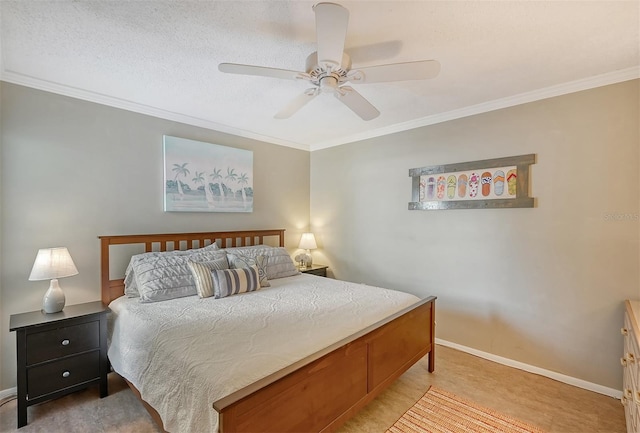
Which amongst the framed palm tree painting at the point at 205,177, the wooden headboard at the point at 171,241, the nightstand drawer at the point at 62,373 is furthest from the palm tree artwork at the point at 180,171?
the nightstand drawer at the point at 62,373

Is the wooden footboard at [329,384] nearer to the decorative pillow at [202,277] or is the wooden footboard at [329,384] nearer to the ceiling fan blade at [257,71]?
the decorative pillow at [202,277]

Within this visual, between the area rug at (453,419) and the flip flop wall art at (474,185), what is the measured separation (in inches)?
69.8

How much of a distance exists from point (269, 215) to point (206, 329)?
2.44 m

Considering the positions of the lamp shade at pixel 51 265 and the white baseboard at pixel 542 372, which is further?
the white baseboard at pixel 542 372

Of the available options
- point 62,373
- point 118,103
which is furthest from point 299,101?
point 62,373

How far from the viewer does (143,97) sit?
9.24ft

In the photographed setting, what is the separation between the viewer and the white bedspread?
1425mm

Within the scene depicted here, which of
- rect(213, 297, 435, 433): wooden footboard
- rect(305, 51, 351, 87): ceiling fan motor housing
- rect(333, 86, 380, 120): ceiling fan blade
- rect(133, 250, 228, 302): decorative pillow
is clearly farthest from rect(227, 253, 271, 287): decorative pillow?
rect(305, 51, 351, 87): ceiling fan motor housing

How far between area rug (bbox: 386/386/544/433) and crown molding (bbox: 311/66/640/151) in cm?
265

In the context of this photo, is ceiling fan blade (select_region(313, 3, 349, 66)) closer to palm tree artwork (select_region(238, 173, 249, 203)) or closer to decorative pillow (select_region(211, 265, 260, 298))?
decorative pillow (select_region(211, 265, 260, 298))

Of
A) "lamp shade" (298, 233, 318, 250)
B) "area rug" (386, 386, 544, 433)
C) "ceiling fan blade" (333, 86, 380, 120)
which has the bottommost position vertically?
"area rug" (386, 386, 544, 433)

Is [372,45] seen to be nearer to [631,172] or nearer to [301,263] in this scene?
[631,172]

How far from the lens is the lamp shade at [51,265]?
7.29 feet

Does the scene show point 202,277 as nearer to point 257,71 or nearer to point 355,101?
point 257,71
